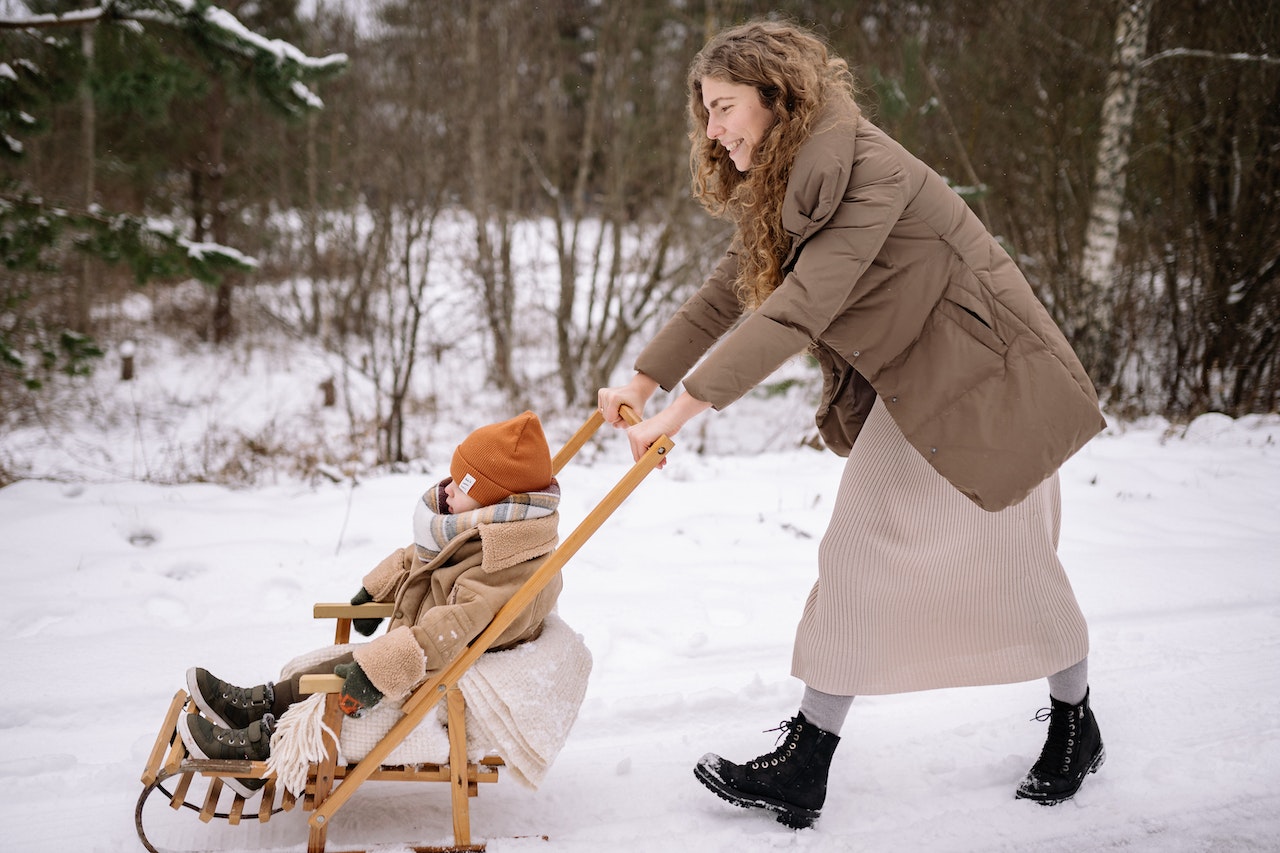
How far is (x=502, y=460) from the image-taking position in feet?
7.50

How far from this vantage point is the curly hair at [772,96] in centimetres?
206

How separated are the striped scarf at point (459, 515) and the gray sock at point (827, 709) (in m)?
0.92

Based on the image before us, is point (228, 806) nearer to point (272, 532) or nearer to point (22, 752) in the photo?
point (22, 752)

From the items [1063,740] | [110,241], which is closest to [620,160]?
[110,241]

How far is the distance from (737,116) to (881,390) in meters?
0.78

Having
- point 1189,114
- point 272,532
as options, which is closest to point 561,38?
point 1189,114

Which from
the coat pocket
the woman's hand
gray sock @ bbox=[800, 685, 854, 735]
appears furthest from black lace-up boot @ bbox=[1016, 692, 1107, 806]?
the woman's hand

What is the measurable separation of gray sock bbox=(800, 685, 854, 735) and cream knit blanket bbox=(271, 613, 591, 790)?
27.0 inches

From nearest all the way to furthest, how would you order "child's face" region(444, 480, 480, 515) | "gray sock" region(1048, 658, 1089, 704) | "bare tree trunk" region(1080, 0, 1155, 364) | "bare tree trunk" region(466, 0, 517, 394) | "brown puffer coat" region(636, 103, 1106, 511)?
"brown puffer coat" region(636, 103, 1106, 511) → "child's face" region(444, 480, 480, 515) → "gray sock" region(1048, 658, 1089, 704) → "bare tree trunk" region(1080, 0, 1155, 364) → "bare tree trunk" region(466, 0, 517, 394)

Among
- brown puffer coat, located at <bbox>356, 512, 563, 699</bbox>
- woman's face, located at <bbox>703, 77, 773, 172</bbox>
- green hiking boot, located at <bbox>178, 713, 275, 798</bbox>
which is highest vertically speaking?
woman's face, located at <bbox>703, 77, 773, 172</bbox>

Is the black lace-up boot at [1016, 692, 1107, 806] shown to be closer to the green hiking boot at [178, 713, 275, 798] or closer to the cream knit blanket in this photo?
the cream knit blanket

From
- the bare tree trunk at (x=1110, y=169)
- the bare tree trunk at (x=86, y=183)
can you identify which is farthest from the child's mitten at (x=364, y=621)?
the bare tree trunk at (x=86, y=183)

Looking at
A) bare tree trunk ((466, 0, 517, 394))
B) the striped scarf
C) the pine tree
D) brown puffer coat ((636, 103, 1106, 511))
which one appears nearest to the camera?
brown puffer coat ((636, 103, 1106, 511))

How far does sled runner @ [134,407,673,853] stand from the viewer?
2.08 m
